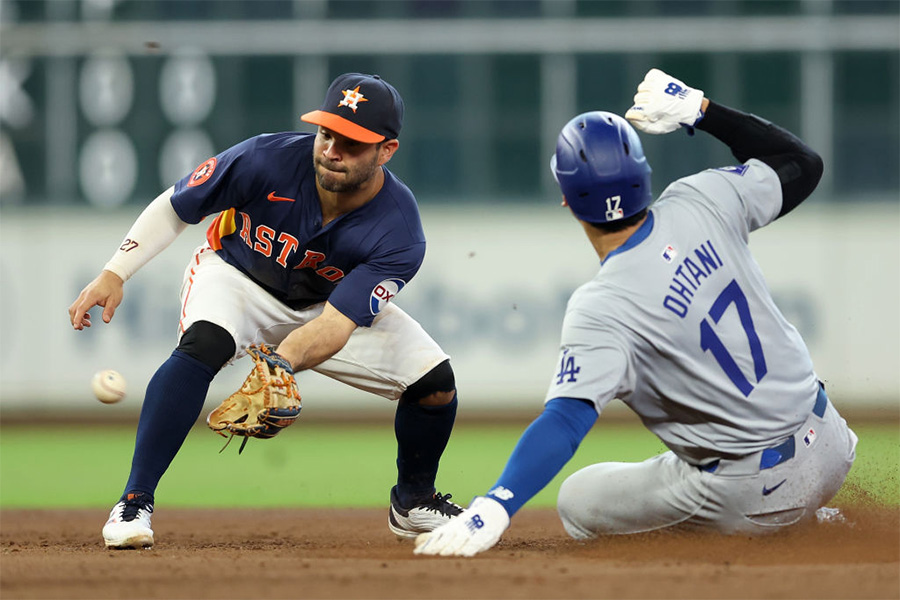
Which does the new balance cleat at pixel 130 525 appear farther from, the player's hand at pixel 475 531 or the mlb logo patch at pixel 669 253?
the mlb logo patch at pixel 669 253

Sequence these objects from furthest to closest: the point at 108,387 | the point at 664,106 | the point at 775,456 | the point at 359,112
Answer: the point at 108,387, the point at 359,112, the point at 664,106, the point at 775,456

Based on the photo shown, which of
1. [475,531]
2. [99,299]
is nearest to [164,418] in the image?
[99,299]

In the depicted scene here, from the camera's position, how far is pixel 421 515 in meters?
4.87

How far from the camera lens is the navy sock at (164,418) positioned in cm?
426

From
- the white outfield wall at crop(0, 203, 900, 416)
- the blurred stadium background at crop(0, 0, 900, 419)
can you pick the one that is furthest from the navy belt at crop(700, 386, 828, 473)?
the blurred stadium background at crop(0, 0, 900, 419)

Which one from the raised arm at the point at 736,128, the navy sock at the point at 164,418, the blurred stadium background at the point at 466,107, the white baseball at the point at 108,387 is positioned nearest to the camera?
the raised arm at the point at 736,128

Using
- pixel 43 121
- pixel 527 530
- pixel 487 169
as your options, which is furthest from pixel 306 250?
pixel 43 121

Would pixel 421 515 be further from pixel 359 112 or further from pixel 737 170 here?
pixel 737 170

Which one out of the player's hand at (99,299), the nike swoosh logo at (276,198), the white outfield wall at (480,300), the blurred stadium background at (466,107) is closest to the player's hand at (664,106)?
the nike swoosh logo at (276,198)

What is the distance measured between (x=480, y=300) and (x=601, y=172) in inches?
346

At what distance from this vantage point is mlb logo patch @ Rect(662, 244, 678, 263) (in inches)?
143

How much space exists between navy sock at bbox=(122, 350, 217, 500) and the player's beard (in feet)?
2.76

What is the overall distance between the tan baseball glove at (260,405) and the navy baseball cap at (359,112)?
Result: 93cm

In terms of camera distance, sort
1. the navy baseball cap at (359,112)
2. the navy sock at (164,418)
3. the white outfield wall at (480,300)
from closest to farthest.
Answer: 1. the navy sock at (164,418)
2. the navy baseball cap at (359,112)
3. the white outfield wall at (480,300)
